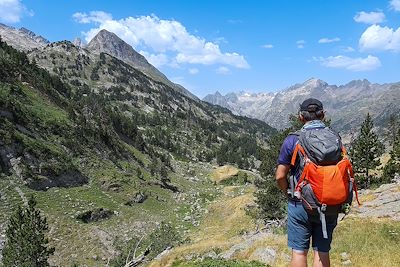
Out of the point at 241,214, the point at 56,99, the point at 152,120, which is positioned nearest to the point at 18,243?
the point at 241,214

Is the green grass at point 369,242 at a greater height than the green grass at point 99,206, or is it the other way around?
the green grass at point 369,242

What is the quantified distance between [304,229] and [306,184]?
97cm

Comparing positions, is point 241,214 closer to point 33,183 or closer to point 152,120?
point 33,183

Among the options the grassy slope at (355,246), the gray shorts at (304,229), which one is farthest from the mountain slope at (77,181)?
the gray shorts at (304,229)

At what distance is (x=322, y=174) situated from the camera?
266 inches

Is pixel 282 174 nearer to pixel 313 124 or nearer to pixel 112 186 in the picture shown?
pixel 313 124

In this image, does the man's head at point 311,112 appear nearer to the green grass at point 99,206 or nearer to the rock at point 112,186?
the green grass at point 99,206

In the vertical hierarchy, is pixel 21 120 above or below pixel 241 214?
above

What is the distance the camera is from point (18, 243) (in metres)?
30.6

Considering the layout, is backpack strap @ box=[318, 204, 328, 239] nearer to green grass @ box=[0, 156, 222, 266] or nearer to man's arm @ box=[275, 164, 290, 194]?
man's arm @ box=[275, 164, 290, 194]

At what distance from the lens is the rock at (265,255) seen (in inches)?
619

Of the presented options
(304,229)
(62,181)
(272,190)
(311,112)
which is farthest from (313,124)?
(62,181)

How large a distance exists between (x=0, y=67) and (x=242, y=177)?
61560 millimetres

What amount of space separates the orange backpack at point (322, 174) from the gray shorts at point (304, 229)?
10.1 inches
